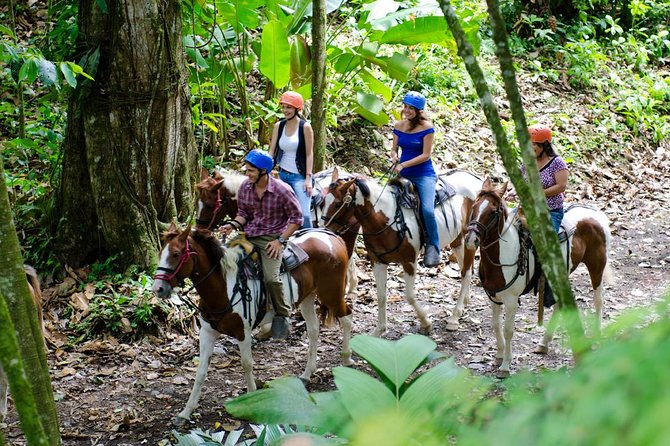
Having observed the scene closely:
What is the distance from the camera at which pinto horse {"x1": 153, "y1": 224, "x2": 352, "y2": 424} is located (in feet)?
19.7

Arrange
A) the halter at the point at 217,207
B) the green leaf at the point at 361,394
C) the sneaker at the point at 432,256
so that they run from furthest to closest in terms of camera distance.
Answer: the sneaker at the point at 432,256
the halter at the point at 217,207
the green leaf at the point at 361,394

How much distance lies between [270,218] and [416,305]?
2428mm

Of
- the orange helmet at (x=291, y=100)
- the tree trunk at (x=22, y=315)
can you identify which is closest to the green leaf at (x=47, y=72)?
the orange helmet at (x=291, y=100)

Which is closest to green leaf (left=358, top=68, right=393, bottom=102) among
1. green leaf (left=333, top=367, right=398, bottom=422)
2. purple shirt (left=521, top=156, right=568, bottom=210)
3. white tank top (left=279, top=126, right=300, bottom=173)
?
white tank top (left=279, top=126, right=300, bottom=173)

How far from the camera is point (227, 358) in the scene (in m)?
7.84

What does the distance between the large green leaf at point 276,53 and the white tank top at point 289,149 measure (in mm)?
1850

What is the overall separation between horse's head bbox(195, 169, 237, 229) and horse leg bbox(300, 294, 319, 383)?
129 centimetres

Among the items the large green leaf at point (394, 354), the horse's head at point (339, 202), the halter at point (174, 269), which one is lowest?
the halter at point (174, 269)

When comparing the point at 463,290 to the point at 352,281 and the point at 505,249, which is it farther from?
the point at 505,249

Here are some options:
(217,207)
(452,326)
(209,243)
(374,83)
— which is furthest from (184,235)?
(374,83)

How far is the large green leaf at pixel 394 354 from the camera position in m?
2.01

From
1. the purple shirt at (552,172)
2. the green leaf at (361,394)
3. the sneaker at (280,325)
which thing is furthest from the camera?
the purple shirt at (552,172)

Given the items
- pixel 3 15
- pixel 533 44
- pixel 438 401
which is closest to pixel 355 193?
pixel 438 401

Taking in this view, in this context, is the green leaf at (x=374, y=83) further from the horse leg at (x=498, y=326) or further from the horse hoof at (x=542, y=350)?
the horse hoof at (x=542, y=350)
